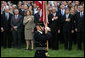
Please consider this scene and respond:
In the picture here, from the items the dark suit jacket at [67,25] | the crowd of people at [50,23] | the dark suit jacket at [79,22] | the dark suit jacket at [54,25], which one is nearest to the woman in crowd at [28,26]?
the crowd of people at [50,23]

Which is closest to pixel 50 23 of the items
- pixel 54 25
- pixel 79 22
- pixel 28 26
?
pixel 54 25

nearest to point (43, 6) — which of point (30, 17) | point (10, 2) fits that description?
point (30, 17)

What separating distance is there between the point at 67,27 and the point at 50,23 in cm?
90

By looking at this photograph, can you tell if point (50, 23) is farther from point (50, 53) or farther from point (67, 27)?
point (50, 53)

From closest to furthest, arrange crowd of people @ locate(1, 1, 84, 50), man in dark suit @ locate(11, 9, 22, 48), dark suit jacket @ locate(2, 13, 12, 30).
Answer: crowd of people @ locate(1, 1, 84, 50) → man in dark suit @ locate(11, 9, 22, 48) → dark suit jacket @ locate(2, 13, 12, 30)

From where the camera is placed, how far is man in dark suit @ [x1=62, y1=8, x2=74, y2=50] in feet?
50.2

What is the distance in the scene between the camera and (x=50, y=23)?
50.9 feet

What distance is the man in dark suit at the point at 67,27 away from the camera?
15.3 metres

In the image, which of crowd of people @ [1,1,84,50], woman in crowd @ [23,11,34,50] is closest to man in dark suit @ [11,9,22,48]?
crowd of people @ [1,1,84,50]

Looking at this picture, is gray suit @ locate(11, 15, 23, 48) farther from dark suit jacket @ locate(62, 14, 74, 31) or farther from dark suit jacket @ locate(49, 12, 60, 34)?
dark suit jacket @ locate(62, 14, 74, 31)

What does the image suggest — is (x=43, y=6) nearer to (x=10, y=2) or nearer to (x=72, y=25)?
(x=72, y=25)

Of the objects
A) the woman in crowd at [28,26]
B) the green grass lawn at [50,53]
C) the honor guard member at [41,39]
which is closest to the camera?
the honor guard member at [41,39]

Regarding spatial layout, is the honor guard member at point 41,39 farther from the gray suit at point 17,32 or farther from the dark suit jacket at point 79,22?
the gray suit at point 17,32

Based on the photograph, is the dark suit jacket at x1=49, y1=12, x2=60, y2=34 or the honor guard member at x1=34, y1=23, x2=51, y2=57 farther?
the dark suit jacket at x1=49, y1=12, x2=60, y2=34
